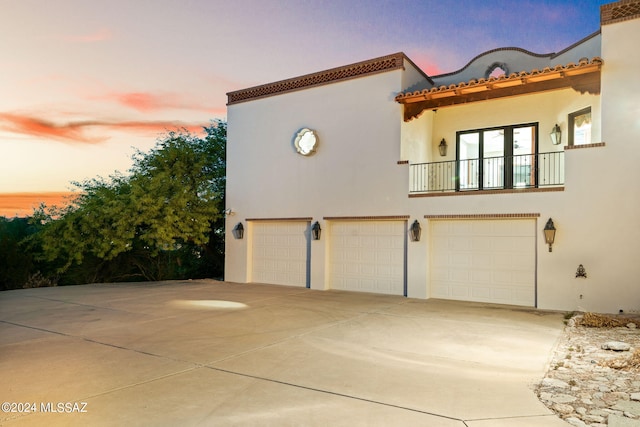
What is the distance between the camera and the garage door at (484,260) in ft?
32.9

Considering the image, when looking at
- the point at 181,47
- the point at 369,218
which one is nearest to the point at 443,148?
the point at 369,218

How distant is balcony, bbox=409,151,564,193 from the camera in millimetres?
11453

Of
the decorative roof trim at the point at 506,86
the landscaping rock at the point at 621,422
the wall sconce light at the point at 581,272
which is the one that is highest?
the decorative roof trim at the point at 506,86

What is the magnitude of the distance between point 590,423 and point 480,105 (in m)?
10.8

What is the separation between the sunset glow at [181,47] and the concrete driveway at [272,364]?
7625mm

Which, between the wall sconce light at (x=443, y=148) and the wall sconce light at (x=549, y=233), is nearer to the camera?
the wall sconce light at (x=549, y=233)

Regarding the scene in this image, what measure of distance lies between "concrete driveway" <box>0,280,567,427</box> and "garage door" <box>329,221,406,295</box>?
2.22 meters

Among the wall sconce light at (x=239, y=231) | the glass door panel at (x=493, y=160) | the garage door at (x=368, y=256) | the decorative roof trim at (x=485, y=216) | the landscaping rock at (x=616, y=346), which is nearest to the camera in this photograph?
the landscaping rock at (x=616, y=346)

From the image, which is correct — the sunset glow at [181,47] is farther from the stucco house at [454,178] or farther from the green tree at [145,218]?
the stucco house at [454,178]

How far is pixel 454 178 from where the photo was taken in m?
12.9

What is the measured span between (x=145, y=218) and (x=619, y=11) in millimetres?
13682

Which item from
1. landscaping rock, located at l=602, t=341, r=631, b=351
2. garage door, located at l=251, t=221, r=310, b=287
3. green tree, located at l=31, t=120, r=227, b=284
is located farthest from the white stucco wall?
landscaping rock, located at l=602, t=341, r=631, b=351

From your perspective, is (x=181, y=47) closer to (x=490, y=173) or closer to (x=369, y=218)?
(x=369, y=218)

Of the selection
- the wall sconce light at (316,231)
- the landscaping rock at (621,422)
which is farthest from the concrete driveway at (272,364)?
the wall sconce light at (316,231)
